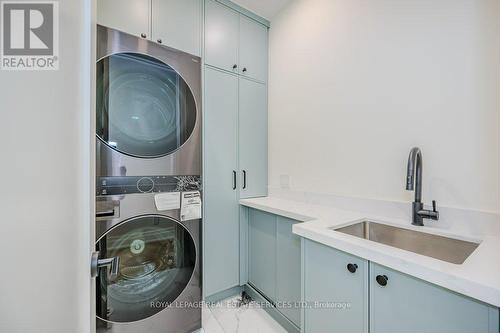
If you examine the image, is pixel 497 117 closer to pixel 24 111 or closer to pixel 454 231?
pixel 454 231

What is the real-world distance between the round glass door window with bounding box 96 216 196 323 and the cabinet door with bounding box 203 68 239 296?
1.23 feet

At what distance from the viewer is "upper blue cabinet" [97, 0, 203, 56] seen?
135 cm

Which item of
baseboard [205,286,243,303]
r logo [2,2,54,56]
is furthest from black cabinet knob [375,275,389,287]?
baseboard [205,286,243,303]

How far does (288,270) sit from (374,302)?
0.73 meters

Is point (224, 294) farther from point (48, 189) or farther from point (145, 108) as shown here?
point (48, 189)

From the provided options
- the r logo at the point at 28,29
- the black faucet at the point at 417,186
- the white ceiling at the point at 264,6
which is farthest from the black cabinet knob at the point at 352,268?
the white ceiling at the point at 264,6

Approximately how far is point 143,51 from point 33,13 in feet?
2.92

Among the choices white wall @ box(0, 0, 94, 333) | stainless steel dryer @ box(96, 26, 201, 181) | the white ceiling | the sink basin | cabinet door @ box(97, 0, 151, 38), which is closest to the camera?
white wall @ box(0, 0, 94, 333)

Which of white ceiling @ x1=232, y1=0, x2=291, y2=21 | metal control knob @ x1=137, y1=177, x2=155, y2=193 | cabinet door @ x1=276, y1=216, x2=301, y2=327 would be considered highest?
white ceiling @ x1=232, y1=0, x2=291, y2=21

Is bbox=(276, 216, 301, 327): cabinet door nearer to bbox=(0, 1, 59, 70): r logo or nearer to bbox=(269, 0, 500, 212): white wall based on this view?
bbox=(269, 0, 500, 212): white wall

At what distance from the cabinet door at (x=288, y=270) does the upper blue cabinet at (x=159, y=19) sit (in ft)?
5.20

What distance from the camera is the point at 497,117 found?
100 centimetres

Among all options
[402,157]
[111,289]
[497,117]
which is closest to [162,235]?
[111,289]

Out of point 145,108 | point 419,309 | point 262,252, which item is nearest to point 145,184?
point 145,108
